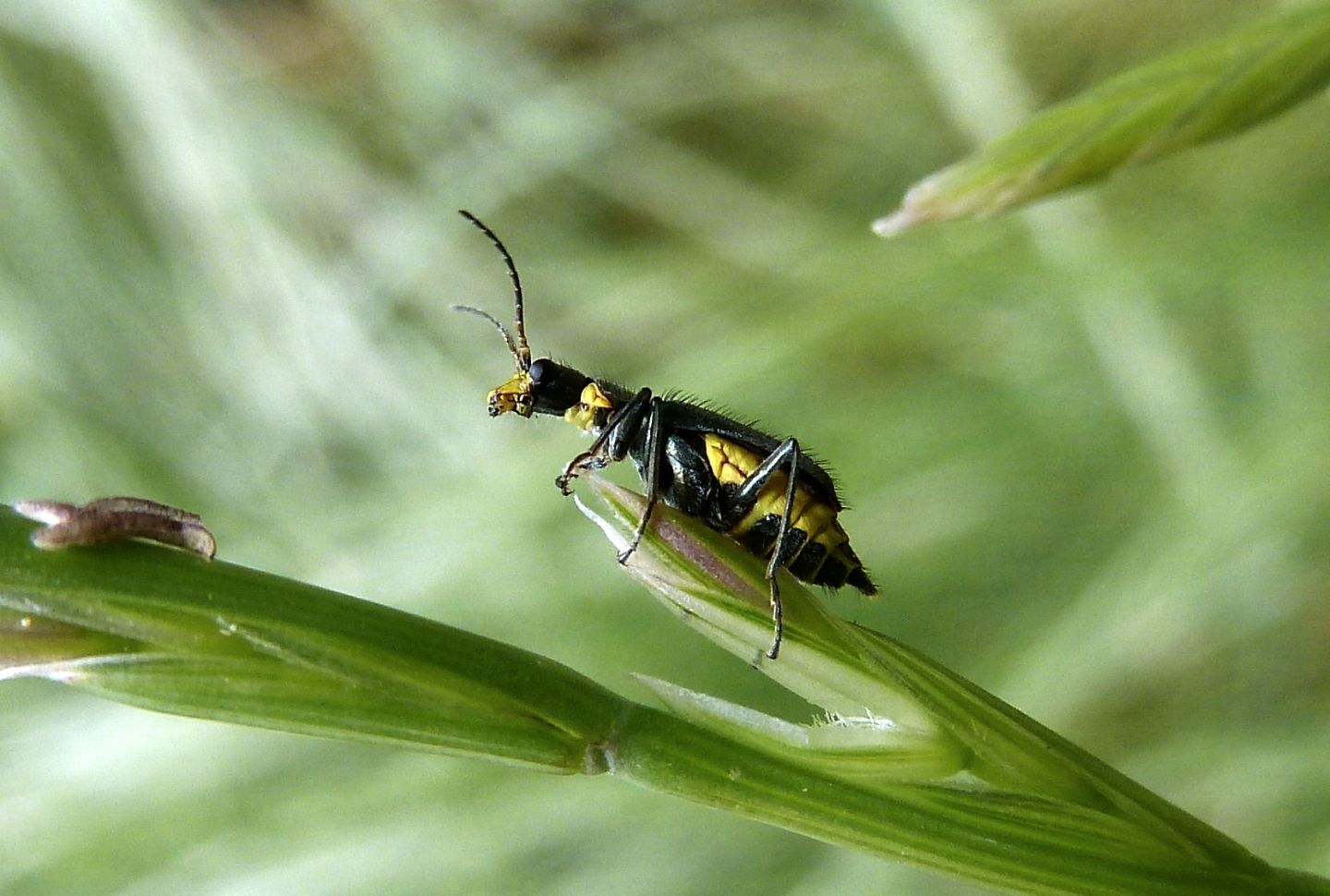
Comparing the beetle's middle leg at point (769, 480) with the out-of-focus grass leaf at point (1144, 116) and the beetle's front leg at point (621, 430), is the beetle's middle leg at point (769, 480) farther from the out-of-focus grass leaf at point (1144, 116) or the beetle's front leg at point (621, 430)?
the out-of-focus grass leaf at point (1144, 116)

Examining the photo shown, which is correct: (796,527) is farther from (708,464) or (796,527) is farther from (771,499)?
(708,464)

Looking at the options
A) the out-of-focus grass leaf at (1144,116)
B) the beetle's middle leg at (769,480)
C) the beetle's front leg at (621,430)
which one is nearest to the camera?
the out-of-focus grass leaf at (1144,116)

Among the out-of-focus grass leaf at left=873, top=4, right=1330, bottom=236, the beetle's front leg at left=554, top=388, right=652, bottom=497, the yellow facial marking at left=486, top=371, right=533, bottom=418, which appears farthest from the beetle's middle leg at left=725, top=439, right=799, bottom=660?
the out-of-focus grass leaf at left=873, top=4, right=1330, bottom=236

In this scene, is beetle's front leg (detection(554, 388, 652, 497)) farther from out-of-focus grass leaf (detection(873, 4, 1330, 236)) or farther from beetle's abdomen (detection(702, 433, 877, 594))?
out-of-focus grass leaf (detection(873, 4, 1330, 236))

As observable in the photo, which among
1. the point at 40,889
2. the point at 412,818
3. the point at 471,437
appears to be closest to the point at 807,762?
the point at 412,818

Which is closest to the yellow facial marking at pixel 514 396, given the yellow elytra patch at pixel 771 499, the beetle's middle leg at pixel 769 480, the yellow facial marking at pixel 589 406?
the yellow facial marking at pixel 589 406

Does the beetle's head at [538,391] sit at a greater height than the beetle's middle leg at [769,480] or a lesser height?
greater

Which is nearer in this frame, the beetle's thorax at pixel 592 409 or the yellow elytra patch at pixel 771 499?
the yellow elytra patch at pixel 771 499

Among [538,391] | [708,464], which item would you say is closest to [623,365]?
[538,391]

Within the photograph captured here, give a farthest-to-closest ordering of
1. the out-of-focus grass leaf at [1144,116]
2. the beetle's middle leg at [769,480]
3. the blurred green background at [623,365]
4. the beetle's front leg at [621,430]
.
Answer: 1. the blurred green background at [623,365]
2. the beetle's front leg at [621,430]
3. the beetle's middle leg at [769,480]
4. the out-of-focus grass leaf at [1144,116]
